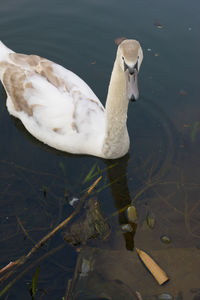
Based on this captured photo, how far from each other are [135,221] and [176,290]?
39.1 inches

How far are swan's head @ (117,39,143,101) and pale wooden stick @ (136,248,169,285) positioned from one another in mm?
1842

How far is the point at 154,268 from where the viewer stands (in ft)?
14.6

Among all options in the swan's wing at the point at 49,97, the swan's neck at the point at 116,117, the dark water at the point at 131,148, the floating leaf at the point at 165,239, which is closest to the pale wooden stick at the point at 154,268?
the dark water at the point at 131,148

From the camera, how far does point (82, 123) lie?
5293mm

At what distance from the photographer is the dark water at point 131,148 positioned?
15.5ft

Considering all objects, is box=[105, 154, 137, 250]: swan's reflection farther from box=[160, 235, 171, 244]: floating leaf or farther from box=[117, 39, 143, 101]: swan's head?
box=[117, 39, 143, 101]: swan's head

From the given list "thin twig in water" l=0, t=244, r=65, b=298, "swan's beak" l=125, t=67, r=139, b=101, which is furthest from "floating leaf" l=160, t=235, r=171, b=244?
"swan's beak" l=125, t=67, r=139, b=101

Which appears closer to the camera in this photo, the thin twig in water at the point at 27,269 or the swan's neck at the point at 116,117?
the thin twig in water at the point at 27,269

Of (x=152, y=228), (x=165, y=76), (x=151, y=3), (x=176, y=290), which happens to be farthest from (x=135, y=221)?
(x=151, y=3)

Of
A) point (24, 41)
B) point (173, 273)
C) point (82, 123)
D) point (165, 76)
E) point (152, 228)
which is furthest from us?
point (24, 41)

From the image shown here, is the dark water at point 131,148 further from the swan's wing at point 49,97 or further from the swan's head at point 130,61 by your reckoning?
the swan's head at point 130,61

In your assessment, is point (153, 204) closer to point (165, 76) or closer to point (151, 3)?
point (165, 76)

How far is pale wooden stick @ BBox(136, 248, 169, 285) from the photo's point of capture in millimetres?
4379

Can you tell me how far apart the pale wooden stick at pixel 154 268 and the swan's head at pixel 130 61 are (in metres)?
1.84
